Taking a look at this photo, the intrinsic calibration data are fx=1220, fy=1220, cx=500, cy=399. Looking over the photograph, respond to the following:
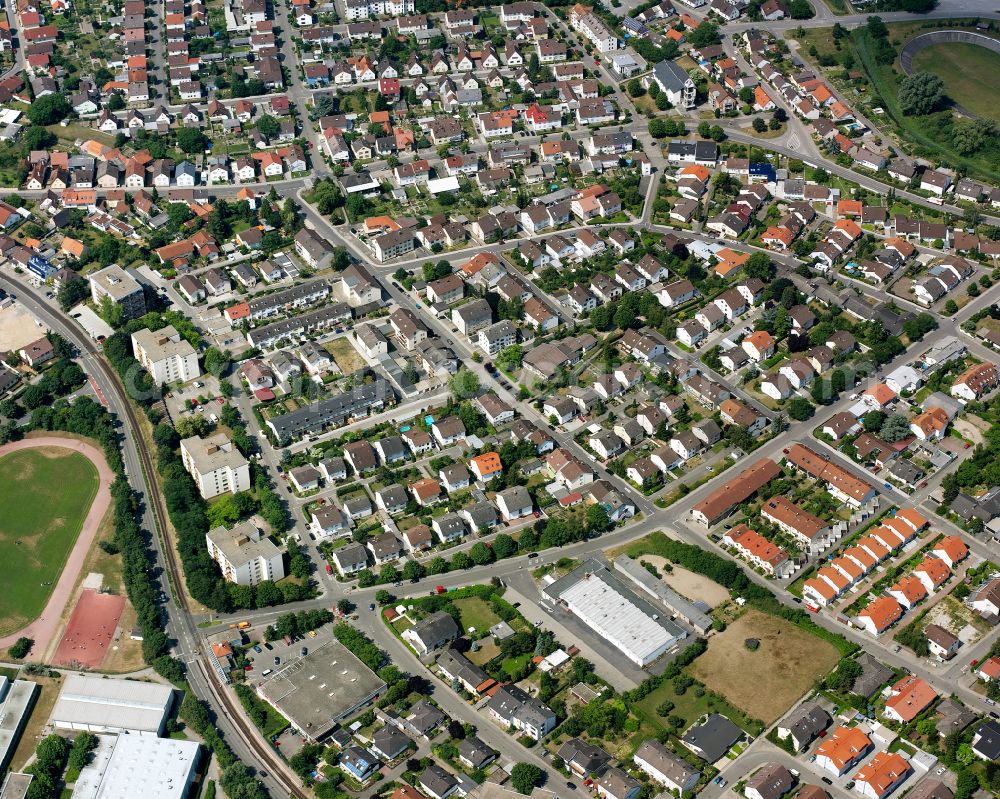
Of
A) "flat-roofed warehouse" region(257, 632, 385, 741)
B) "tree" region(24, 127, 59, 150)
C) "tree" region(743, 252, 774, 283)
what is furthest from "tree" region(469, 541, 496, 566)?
"tree" region(24, 127, 59, 150)

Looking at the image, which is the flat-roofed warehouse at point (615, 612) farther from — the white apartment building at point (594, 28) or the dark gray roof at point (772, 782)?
the white apartment building at point (594, 28)

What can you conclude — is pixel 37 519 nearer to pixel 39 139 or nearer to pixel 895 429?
pixel 39 139

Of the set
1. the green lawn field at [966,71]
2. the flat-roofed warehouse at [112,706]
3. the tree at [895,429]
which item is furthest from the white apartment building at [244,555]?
the green lawn field at [966,71]

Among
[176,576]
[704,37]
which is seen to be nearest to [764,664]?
[176,576]

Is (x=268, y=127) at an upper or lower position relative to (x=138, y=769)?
upper

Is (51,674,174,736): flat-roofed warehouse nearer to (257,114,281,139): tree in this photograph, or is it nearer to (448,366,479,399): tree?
(448,366,479,399): tree

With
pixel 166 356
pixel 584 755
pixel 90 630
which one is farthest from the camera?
pixel 166 356

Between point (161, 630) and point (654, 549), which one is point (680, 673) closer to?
→ point (654, 549)
